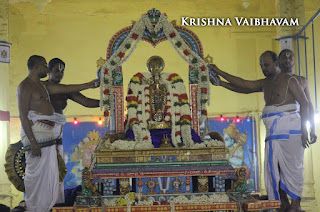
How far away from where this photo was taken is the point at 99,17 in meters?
14.6

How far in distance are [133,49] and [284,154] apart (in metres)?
3.07

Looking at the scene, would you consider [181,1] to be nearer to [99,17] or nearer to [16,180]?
[99,17]

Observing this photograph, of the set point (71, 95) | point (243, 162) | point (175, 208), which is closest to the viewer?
point (175, 208)

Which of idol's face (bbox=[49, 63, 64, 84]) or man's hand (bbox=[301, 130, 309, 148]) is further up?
idol's face (bbox=[49, 63, 64, 84])

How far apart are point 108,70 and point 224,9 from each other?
244 inches

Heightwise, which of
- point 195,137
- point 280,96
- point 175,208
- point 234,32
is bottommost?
point 175,208

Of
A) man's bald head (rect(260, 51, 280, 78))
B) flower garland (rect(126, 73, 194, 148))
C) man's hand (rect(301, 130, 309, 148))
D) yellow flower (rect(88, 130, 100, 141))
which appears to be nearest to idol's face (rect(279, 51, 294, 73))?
man's bald head (rect(260, 51, 280, 78))

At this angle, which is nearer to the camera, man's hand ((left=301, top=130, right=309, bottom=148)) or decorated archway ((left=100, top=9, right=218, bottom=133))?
→ man's hand ((left=301, top=130, right=309, bottom=148))

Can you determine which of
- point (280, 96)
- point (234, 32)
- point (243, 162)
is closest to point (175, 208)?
point (280, 96)

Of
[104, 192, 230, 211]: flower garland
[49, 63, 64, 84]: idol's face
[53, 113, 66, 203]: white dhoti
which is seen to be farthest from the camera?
[49, 63, 64, 84]: idol's face

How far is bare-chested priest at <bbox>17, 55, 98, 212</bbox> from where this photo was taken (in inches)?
340

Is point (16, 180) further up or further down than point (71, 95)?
further down

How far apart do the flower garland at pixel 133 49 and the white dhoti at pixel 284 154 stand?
48.7 inches

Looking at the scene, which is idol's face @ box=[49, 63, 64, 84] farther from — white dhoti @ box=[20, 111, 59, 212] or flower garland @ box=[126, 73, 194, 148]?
flower garland @ box=[126, 73, 194, 148]
